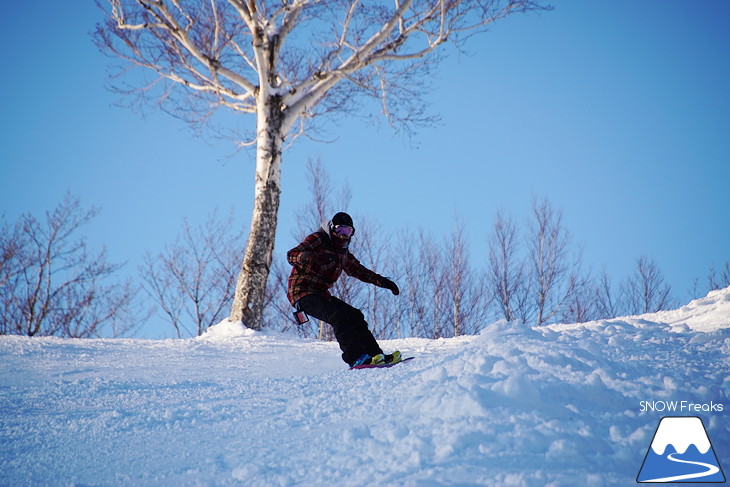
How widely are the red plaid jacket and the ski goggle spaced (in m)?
0.12

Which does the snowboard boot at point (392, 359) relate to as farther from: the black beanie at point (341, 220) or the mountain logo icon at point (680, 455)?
the mountain logo icon at point (680, 455)

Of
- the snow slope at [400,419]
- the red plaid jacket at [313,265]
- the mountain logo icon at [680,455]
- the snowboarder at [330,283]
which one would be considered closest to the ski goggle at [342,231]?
the snowboarder at [330,283]

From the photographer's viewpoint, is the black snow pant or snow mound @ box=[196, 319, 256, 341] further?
snow mound @ box=[196, 319, 256, 341]

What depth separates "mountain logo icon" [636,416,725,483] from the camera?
181 cm

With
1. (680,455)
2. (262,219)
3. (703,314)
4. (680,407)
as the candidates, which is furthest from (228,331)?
(703,314)

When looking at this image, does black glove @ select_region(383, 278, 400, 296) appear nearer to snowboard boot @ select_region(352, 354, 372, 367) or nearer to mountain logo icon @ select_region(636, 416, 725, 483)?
snowboard boot @ select_region(352, 354, 372, 367)

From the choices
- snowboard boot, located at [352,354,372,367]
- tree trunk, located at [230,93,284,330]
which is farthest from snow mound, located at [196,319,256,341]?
snowboard boot, located at [352,354,372,367]

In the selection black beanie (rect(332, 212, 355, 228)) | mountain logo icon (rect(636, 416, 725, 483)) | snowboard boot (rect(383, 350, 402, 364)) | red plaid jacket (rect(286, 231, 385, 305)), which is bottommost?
mountain logo icon (rect(636, 416, 725, 483))

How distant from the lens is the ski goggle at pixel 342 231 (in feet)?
14.5

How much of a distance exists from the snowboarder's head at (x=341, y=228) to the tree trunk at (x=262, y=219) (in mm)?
2769

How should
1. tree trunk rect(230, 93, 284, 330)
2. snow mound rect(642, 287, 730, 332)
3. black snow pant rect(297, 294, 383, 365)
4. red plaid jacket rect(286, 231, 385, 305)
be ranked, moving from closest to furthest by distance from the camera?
black snow pant rect(297, 294, 383, 365) → red plaid jacket rect(286, 231, 385, 305) → snow mound rect(642, 287, 730, 332) → tree trunk rect(230, 93, 284, 330)

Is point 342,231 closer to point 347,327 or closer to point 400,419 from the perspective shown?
point 347,327

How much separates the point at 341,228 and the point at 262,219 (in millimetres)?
2934

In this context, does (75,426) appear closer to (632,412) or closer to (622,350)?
(632,412)
